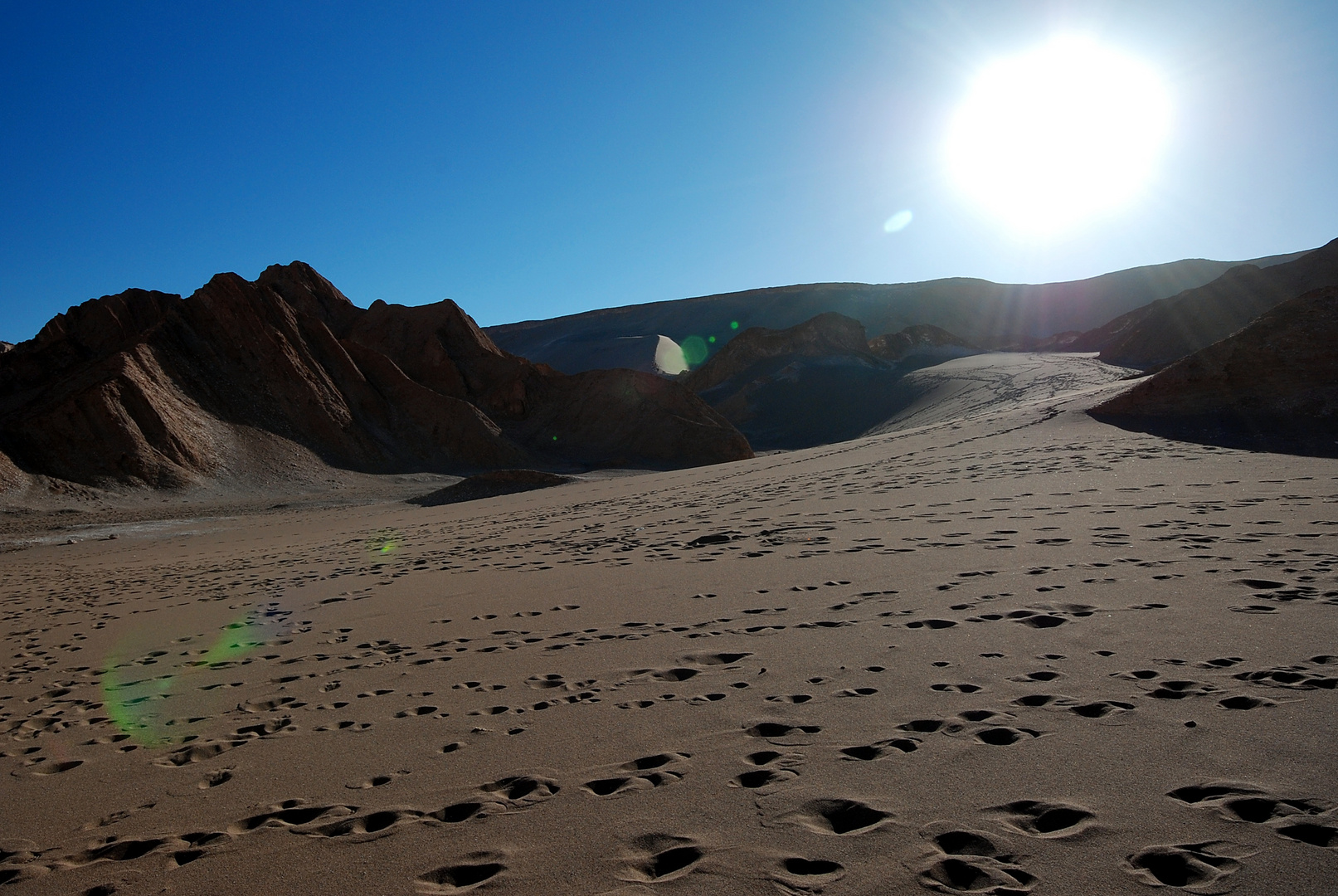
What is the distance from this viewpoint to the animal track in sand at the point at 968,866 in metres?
1.78

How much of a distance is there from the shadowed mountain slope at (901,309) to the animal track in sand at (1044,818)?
269 ft

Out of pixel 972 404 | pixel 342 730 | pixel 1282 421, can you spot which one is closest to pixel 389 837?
pixel 342 730

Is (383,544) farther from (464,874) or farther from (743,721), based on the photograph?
(464,874)

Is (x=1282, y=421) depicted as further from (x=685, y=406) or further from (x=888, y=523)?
(x=685, y=406)

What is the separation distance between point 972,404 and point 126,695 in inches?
1199

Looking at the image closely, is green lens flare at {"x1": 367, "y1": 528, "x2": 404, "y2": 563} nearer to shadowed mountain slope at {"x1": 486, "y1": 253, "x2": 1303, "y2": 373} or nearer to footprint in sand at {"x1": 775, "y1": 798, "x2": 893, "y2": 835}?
footprint in sand at {"x1": 775, "y1": 798, "x2": 893, "y2": 835}

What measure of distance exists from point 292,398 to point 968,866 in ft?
106

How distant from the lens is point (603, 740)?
9.53 ft

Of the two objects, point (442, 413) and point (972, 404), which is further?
point (442, 413)

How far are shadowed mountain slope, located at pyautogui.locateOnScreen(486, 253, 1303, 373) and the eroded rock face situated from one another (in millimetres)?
46336

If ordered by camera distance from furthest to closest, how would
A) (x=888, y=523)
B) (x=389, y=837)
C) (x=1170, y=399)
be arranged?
1. (x=1170, y=399)
2. (x=888, y=523)
3. (x=389, y=837)

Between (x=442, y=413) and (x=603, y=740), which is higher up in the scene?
(x=442, y=413)

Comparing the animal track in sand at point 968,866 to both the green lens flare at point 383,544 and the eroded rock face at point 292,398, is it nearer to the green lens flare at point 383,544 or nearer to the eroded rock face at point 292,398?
the green lens flare at point 383,544

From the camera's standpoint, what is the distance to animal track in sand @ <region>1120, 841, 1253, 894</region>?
173cm
